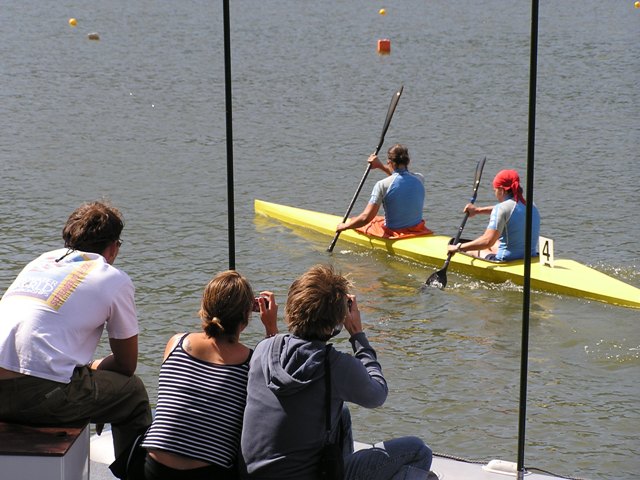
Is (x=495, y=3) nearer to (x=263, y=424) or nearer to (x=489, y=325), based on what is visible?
(x=489, y=325)

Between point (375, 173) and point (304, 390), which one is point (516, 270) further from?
point (304, 390)

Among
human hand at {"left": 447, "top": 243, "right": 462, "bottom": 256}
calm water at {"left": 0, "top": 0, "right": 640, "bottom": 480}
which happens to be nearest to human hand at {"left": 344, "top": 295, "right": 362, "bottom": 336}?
calm water at {"left": 0, "top": 0, "right": 640, "bottom": 480}

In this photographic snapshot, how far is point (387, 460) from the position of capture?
3.00 meters

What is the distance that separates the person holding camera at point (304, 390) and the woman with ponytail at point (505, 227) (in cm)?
490

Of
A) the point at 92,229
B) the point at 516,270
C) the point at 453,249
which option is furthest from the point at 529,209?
the point at 453,249

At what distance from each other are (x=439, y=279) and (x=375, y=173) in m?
4.12

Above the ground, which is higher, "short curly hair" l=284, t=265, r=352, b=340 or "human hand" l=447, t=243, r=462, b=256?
"short curly hair" l=284, t=265, r=352, b=340

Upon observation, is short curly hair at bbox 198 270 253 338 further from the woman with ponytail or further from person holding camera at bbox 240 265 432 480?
the woman with ponytail

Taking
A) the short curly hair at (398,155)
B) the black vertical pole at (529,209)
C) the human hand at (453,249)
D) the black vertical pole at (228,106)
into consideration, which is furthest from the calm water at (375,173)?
the black vertical pole at (228,106)

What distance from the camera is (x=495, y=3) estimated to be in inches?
1188

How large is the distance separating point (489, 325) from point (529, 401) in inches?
54.6

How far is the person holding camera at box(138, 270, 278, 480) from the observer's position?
9.31 feet

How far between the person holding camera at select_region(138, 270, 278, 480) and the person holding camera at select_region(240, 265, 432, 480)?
60 mm

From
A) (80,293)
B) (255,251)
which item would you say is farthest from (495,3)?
(80,293)
